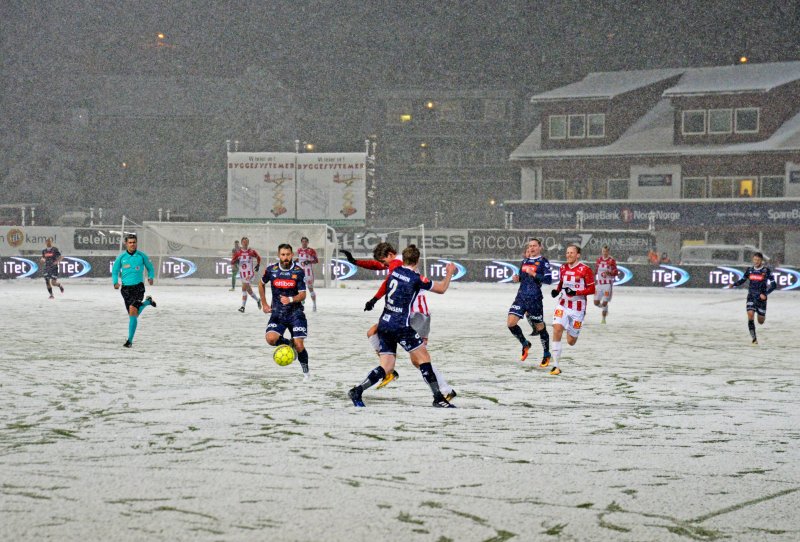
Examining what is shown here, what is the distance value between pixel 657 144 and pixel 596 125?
3.63 metres

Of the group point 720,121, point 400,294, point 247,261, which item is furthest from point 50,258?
point 720,121

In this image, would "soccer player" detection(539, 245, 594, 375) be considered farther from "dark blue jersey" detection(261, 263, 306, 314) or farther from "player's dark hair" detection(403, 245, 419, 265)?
"player's dark hair" detection(403, 245, 419, 265)

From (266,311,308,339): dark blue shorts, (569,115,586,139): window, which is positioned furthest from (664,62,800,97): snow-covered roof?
(266,311,308,339): dark blue shorts

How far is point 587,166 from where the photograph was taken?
52.7 metres

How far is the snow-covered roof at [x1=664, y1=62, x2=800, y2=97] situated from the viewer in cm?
5016

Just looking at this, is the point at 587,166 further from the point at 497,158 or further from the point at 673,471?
the point at 673,471

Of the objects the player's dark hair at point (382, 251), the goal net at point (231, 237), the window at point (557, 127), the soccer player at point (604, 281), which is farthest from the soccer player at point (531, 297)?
the window at point (557, 127)

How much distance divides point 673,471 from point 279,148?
6690 cm

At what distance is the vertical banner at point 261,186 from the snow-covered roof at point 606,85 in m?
14.3

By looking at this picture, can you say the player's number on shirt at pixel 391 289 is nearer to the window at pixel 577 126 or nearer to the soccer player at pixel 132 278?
the soccer player at pixel 132 278

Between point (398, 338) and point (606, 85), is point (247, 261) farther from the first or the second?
point (606, 85)

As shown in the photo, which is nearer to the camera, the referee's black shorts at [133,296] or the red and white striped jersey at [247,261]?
the referee's black shorts at [133,296]

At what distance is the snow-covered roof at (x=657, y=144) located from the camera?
4906cm

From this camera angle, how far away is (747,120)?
50281 millimetres
